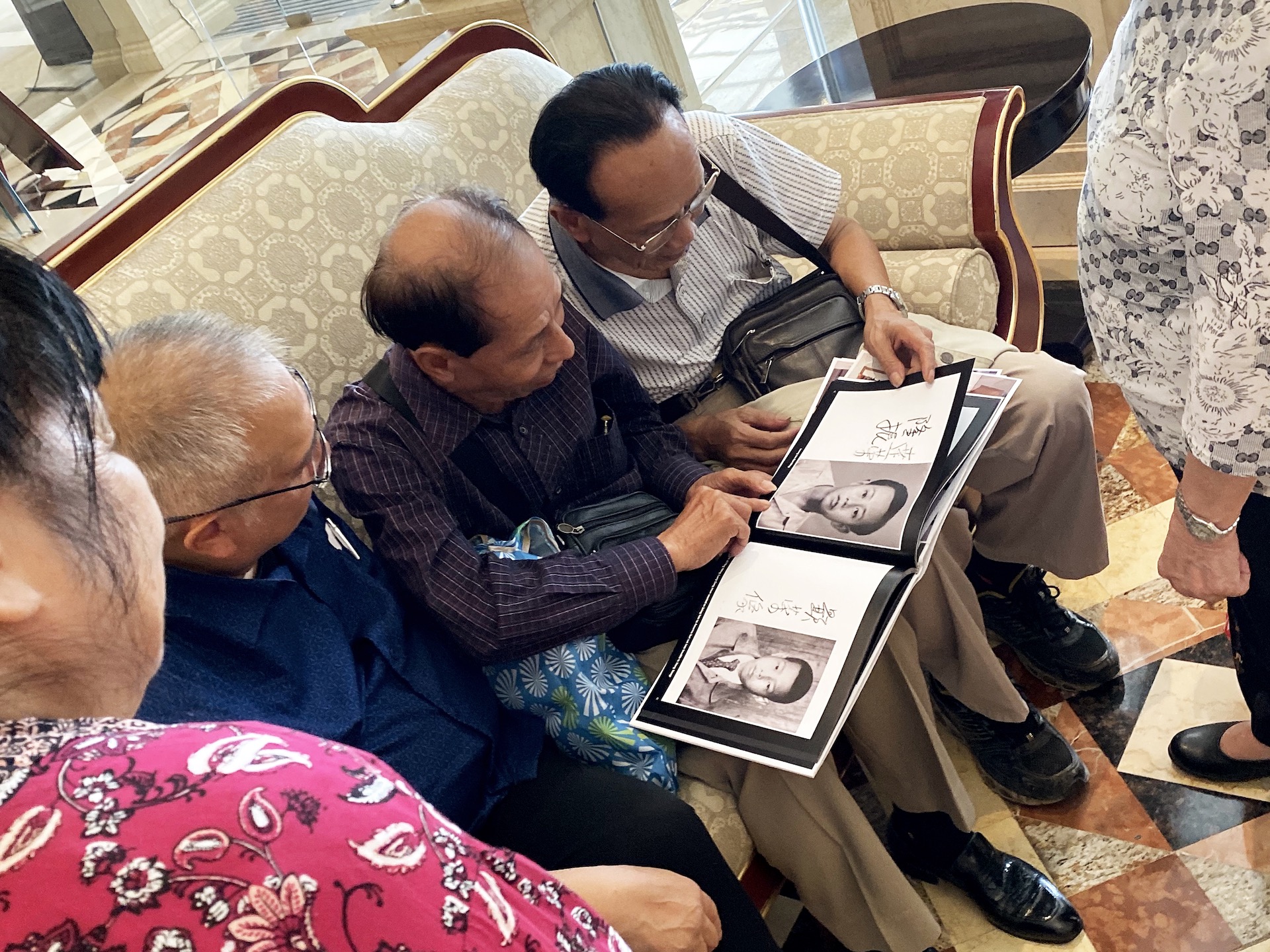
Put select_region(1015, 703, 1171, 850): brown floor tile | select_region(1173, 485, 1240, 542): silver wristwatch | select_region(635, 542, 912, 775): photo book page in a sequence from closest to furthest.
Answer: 1. select_region(1173, 485, 1240, 542): silver wristwatch
2. select_region(635, 542, 912, 775): photo book page
3. select_region(1015, 703, 1171, 850): brown floor tile

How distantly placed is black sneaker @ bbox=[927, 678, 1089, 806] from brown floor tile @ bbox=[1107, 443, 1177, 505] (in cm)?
66

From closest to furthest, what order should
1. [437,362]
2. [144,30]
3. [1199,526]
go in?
1. [1199,526]
2. [437,362]
3. [144,30]

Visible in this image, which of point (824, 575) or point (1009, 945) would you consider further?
point (1009, 945)

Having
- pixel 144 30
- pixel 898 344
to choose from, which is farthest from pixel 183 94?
pixel 898 344

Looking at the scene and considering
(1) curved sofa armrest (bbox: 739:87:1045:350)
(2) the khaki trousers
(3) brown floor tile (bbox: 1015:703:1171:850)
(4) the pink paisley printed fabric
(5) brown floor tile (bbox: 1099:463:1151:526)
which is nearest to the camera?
(4) the pink paisley printed fabric

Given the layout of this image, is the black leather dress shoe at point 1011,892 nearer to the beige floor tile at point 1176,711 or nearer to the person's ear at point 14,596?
the beige floor tile at point 1176,711

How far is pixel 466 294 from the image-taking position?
135cm

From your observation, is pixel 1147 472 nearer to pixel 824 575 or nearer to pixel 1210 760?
pixel 1210 760

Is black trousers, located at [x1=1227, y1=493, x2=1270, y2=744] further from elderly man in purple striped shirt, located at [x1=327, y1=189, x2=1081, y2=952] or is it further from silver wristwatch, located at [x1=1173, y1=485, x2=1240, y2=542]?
elderly man in purple striped shirt, located at [x1=327, y1=189, x2=1081, y2=952]

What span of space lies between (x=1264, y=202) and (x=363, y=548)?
3.54ft

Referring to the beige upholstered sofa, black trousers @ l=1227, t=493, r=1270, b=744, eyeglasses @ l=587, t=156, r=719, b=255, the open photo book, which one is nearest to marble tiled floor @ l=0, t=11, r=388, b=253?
the beige upholstered sofa

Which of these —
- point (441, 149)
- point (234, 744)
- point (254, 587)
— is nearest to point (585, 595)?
point (254, 587)

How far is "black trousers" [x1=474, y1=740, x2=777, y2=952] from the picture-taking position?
1.21 m

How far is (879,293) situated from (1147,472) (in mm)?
775
